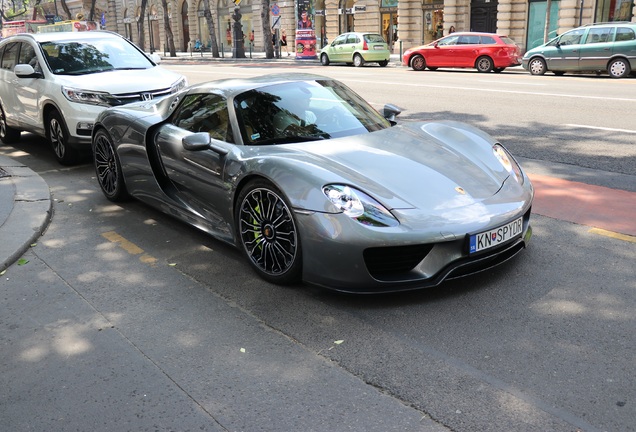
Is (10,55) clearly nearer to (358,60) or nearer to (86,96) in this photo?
(86,96)

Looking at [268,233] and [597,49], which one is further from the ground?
[597,49]

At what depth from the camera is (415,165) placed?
173 inches

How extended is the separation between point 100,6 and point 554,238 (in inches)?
2883

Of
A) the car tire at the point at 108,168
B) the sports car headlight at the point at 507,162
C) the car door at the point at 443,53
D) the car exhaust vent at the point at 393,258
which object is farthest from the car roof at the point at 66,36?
the car door at the point at 443,53

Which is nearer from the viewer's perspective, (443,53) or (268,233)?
(268,233)

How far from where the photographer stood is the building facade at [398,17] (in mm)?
28891

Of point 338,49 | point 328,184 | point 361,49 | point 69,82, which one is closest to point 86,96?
point 69,82

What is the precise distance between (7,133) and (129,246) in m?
6.05

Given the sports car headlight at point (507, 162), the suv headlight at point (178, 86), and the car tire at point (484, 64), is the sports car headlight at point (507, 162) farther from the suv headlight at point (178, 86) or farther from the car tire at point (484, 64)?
the car tire at point (484, 64)

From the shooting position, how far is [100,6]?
230ft

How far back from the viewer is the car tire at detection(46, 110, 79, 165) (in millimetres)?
8344

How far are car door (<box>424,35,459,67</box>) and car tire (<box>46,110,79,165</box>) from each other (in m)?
18.5

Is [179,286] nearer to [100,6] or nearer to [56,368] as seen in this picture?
[56,368]

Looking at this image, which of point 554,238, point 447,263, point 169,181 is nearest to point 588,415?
point 447,263
